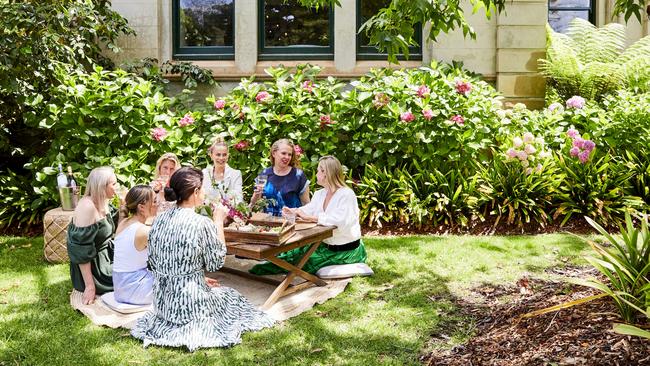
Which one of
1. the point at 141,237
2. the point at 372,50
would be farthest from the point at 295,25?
the point at 141,237

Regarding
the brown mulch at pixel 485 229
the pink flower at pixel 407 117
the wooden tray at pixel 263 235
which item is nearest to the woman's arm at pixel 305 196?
the wooden tray at pixel 263 235

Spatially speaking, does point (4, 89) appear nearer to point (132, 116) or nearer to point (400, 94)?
point (132, 116)

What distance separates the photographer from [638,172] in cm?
865

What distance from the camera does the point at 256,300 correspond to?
19.3ft

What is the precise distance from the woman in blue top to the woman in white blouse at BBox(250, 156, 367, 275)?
568 millimetres

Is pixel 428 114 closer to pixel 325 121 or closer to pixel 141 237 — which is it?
pixel 325 121

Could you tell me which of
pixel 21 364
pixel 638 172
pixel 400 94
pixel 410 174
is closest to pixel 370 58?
pixel 400 94

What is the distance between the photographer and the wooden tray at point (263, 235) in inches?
217

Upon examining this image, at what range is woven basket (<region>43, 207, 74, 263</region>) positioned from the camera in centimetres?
712

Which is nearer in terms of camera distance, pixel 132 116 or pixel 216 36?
pixel 132 116

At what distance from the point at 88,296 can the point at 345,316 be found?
7.64 ft

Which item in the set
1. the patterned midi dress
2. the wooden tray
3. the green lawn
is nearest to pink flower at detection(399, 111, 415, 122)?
the green lawn

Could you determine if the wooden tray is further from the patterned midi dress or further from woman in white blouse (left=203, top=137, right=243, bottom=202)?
woman in white blouse (left=203, top=137, right=243, bottom=202)

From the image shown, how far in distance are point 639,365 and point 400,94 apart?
622 centimetres
